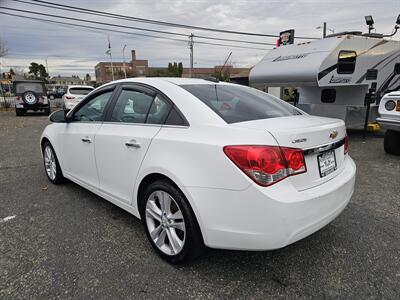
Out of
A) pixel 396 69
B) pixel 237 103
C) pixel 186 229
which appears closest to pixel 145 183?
pixel 186 229

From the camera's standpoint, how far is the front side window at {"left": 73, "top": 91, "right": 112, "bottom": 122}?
3282 mm

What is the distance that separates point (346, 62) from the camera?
290 inches

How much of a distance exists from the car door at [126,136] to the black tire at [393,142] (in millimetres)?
5219

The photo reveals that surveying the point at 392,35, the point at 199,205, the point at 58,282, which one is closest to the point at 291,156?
the point at 199,205

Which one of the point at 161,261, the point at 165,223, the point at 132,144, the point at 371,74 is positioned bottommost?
the point at 161,261

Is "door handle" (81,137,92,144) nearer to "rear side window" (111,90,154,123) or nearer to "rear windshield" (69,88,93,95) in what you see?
"rear side window" (111,90,154,123)

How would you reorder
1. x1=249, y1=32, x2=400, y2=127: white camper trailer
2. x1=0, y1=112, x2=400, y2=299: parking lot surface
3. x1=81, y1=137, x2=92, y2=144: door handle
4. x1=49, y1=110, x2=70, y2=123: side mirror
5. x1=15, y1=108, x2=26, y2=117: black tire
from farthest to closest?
x1=15, y1=108, x2=26, y2=117: black tire, x1=249, y1=32, x2=400, y2=127: white camper trailer, x1=49, y1=110, x2=70, y2=123: side mirror, x1=81, y1=137, x2=92, y2=144: door handle, x1=0, y1=112, x2=400, y2=299: parking lot surface

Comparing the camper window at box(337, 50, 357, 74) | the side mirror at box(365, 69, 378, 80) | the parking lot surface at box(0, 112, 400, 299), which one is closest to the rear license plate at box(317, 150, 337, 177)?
the parking lot surface at box(0, 112, 400, 299)

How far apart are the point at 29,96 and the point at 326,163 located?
16.9 m

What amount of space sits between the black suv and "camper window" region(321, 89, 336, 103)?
1407 cm

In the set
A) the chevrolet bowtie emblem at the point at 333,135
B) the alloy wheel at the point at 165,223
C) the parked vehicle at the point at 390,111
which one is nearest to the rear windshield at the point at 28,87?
the alloy wheel at the point at 165,223

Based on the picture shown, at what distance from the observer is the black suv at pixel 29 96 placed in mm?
15578

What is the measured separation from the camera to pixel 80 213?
3.42 meters

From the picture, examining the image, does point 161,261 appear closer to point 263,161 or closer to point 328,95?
point 263,161
